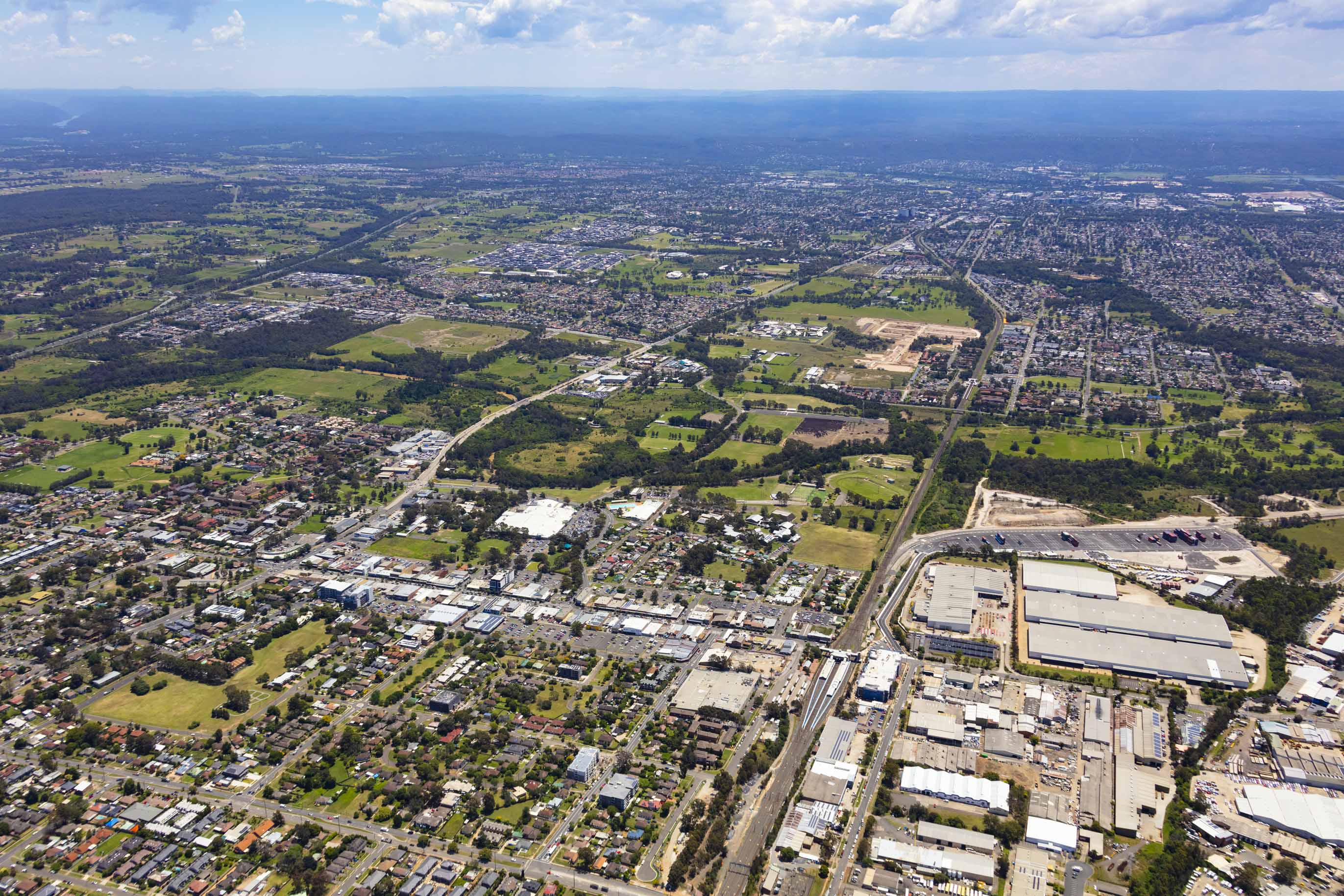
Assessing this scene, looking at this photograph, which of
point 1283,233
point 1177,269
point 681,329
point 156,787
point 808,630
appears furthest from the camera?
point 1283,233

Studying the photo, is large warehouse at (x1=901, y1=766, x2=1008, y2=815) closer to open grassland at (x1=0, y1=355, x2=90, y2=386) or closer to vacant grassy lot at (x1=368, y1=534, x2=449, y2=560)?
vacant grassy lot at (x1=368, y1=534, x2=449, y2=560)

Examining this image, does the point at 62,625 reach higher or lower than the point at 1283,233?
lower

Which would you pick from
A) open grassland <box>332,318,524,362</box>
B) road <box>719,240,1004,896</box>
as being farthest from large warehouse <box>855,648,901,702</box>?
open grassland <box>332,318,524,362</box>

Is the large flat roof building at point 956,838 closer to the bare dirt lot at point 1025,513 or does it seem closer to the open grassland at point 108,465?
the bare dirt lot at point 1025,513

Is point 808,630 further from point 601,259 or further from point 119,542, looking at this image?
point 601,259

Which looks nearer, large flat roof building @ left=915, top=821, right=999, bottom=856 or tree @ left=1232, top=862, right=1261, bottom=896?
tree @ left=1232, top=862, right=1261, bottom=896

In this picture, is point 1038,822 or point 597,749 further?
point 597,749

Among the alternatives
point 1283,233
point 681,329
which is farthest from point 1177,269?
point 681,329

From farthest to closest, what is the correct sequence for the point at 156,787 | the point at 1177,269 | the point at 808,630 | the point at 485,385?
the point at 1177,269
the point at 485,385
the point at 808,630
the point at 156,787

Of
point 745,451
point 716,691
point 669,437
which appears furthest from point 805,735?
point 669,437
